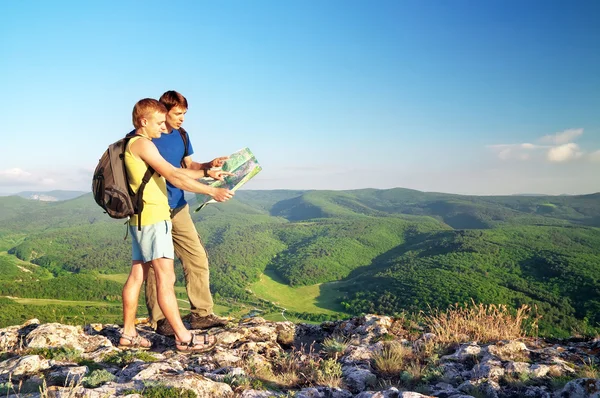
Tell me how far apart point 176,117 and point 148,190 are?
3.59 feet

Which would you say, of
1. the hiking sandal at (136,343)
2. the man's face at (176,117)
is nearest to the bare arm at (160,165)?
the man's face at (176,117)

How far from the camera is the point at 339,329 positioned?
17.9ft

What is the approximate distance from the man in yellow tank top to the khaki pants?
70cm

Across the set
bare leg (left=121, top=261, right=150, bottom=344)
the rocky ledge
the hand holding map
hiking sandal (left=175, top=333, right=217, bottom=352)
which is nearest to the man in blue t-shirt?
the hand holding map

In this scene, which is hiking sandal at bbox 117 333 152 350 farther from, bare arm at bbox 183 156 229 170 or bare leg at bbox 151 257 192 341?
bare arm at bbox 183 156 229 170

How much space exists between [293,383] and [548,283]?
9793 cm

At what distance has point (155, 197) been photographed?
12.8 feet

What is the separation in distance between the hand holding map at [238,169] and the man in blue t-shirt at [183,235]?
5.2 inches

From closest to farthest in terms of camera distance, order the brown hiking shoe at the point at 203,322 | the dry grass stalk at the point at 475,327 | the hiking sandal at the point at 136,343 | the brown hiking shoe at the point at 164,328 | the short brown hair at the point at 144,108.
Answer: the short brown hair at the point at 144,108
the hiking sandal at the point at 136,343
the dry grass stalk at the point at 475,327
the brown hiking shoe at the point at 164,328
the brown hiking shoe at the point at 203,322

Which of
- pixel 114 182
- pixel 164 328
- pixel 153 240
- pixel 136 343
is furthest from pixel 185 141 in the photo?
pixel 136 343

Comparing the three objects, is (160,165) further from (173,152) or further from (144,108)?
(173,152)

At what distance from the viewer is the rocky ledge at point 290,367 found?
2.92 m

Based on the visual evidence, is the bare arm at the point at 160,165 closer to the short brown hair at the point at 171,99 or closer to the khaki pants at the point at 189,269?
the short brown hair at the point at 171,99

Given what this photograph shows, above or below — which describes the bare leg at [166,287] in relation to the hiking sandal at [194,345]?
above
